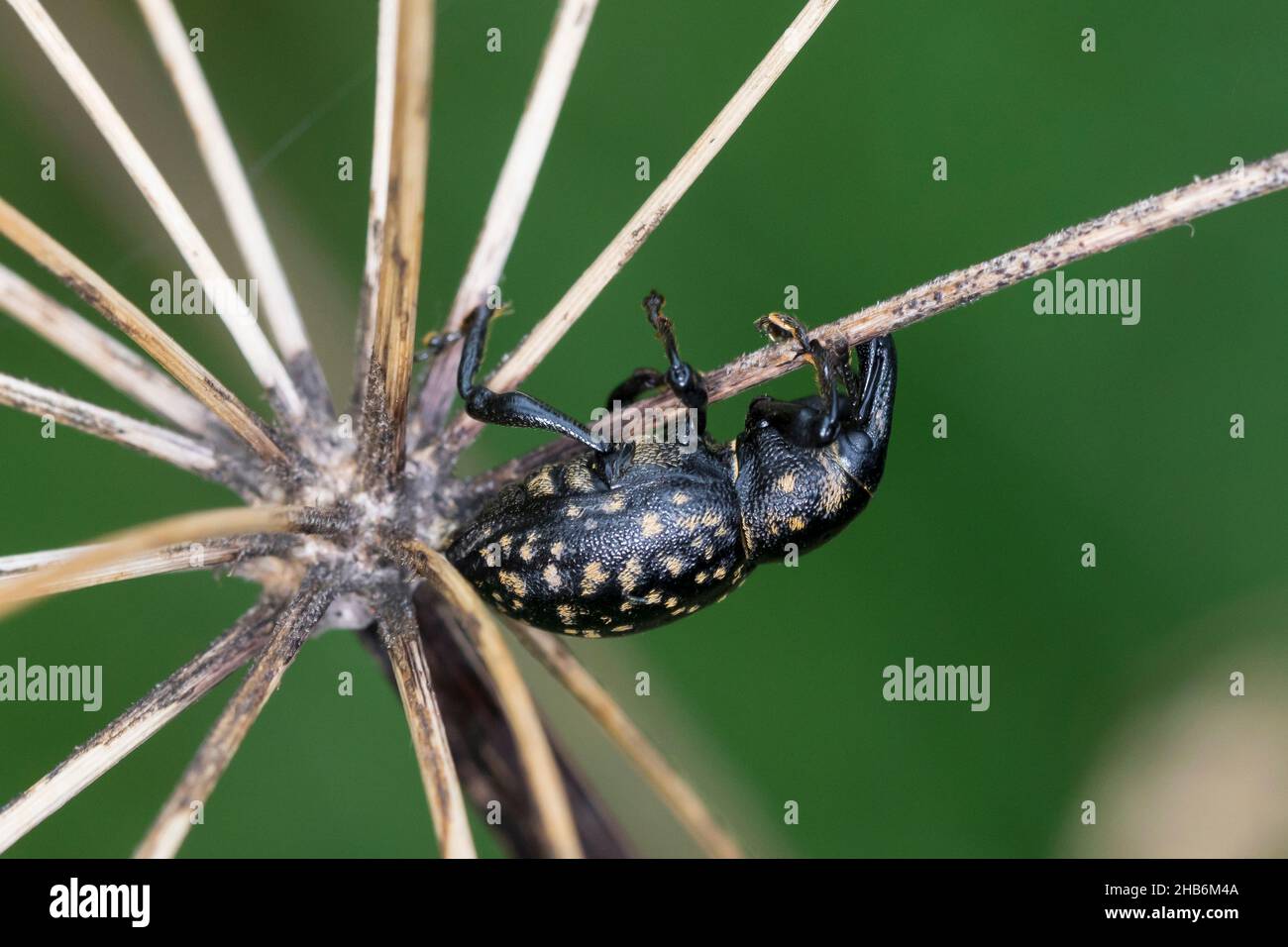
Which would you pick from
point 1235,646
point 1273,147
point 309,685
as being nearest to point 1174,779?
point 1235,646

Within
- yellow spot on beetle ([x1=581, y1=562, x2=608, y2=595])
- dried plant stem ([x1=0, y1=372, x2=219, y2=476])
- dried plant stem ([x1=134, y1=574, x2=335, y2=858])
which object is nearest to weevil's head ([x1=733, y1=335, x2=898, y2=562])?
yellow spot on beetle ([x1=581, y1=562, x2=608, y2=595])

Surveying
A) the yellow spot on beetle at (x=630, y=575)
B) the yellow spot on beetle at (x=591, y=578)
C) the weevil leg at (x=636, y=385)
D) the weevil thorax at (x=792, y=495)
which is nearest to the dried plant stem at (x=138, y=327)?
the yellow spot on beetle at (x=591, y=578)

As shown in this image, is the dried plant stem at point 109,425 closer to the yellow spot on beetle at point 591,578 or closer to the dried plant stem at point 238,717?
the dried plant stem at point 238,717

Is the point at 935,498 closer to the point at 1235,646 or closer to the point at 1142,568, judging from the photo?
the point at 1142,568

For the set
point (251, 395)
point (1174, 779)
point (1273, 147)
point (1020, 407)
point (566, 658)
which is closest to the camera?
point (566, 658)

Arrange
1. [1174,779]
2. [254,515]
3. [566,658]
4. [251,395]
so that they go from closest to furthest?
[254,515]
[566,658]
[1174,779]
[251,395]

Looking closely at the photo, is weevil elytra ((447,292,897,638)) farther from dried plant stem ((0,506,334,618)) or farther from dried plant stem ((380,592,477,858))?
dried plant stem ((0,506,334,618))
